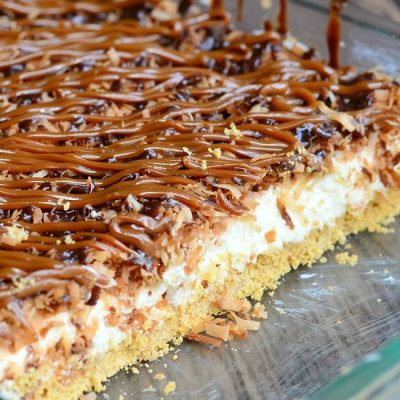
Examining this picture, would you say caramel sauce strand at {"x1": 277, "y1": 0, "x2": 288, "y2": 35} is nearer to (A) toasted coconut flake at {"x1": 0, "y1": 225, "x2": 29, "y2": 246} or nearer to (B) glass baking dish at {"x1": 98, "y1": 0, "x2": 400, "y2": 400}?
(B) glass baking dish at {"x1": 98, "y1": 0, "x2": 400, "y2": 400}

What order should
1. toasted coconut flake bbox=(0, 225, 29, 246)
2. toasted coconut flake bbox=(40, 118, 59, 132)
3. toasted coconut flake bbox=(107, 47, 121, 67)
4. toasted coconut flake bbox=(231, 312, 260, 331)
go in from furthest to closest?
1. toasted coconut flake bbox=(107, 47, 121, 67)
2. toasted coconut flake bbox=(40, 118, 59, 132)
3. toasted coconut flake bbox=(231, 312, 260, 331)
4. toasted coconut flake bbox=(0, 225, 29, 246)

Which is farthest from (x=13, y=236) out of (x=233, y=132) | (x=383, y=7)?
(x=383, y=7)

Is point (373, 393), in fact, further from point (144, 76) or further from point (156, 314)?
point (144, 76)

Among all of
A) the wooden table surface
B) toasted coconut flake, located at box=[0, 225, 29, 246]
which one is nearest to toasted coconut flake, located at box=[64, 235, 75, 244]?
toasted coconut flake, located at box=[0, 225, 29, 246]

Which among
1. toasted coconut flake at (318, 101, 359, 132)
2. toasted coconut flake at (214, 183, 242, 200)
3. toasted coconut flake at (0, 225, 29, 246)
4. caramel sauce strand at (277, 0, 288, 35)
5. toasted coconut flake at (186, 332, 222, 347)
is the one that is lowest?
toasted coconut flake at (186, 332, 222, 347)

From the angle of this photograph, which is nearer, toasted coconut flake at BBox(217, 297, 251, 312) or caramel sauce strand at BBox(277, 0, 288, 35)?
toasted coconut flake at BBox(217, 297, 251, 312)

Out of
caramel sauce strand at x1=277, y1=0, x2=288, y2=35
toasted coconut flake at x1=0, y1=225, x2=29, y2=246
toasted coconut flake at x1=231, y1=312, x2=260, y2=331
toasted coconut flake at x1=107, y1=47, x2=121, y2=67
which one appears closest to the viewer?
toasted coconut flake at x1=0, y1=225, x2=29, y2=246

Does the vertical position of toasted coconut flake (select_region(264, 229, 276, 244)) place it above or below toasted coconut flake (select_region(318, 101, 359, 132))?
below

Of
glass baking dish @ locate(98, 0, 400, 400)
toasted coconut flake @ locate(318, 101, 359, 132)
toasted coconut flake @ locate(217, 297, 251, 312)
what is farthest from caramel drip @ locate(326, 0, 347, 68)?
toasted coconut flake @ locate(217, 297, 251, 312)
